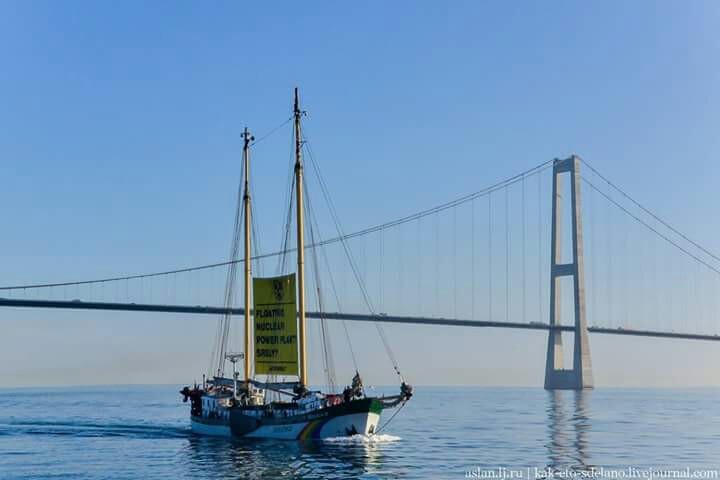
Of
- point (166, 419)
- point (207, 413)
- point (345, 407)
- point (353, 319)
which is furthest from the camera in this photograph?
point (353, 319)

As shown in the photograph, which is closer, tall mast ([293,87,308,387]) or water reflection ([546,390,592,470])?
water reflection ([546,390,592,470])

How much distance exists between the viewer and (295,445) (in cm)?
4653

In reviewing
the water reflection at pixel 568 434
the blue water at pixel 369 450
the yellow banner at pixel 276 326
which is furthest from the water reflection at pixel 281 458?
the water reflection at pixel 568 434

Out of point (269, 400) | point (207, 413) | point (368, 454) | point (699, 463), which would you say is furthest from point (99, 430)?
point (699, 463)

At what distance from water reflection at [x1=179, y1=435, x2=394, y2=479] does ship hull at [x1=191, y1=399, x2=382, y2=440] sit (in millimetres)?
395

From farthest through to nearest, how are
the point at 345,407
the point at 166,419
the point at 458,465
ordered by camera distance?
the point at 166,419
the point at 345,407
the point at 458,465

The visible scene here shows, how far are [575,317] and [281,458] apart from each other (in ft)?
242

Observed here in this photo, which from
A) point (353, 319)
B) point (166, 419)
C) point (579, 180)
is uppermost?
point (579, 180)

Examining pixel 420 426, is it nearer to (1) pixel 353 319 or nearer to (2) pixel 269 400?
(2) pixel 269 400

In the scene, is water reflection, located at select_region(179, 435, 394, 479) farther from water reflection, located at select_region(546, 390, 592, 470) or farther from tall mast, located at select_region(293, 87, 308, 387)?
water reflection, located at select_region(546, 390, 592, 470)

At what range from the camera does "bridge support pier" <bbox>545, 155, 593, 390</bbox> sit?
110 m

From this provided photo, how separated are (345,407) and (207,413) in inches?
467

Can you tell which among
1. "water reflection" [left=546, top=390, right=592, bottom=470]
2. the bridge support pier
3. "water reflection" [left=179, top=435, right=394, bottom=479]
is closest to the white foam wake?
"water reflection" [left=179, top=435, right=394, bottom=479]

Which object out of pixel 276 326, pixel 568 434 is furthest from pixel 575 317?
pixel 276 326
